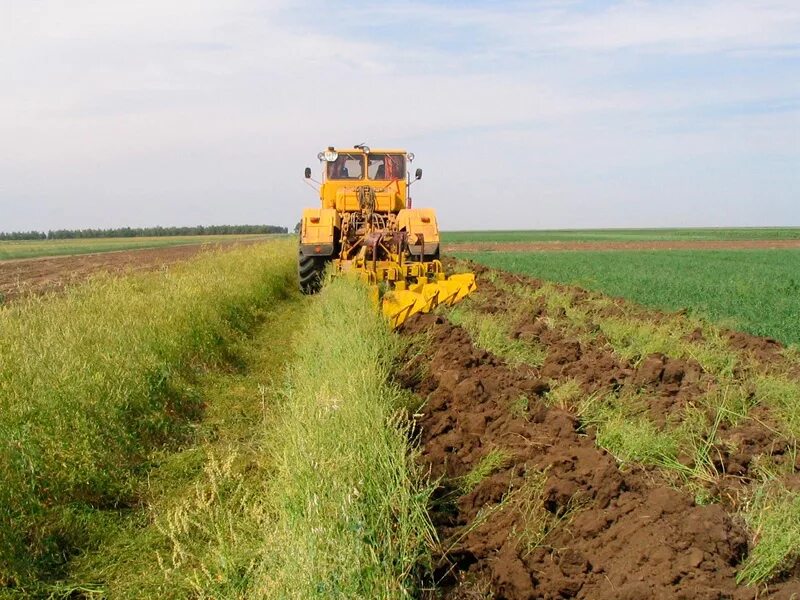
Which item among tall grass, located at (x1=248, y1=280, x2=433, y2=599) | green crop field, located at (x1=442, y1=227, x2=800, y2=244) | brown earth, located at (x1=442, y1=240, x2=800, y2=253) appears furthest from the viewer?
green crop field, located at (x1=442, y1=227, x2=800, y2=244)

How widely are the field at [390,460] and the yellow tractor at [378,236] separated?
202 cm

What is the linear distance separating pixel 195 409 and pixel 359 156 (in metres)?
8.60

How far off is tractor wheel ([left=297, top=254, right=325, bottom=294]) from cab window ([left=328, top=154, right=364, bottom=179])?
5.84ft

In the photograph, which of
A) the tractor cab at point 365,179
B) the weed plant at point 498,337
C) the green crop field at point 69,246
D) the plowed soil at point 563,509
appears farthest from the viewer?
the green crop field at point 69,246

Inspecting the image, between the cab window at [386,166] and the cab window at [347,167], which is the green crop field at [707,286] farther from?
the cab window at [347,167]

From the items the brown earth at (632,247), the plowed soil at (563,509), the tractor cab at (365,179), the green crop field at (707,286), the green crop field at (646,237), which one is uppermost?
the tractor cab at (365,179)

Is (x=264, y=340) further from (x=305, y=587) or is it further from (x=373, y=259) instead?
(x=305, y=587)

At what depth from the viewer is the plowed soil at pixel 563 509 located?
3287 millimetres

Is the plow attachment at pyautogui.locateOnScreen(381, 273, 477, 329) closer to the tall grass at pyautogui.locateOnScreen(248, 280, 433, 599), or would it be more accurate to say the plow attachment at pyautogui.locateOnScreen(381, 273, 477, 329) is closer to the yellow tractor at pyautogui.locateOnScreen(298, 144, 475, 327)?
the yellow tractor at pyautogui.locateOnScreen(298, 144, 475, 327)

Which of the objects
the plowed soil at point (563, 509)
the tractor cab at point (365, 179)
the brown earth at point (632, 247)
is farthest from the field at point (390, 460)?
the brown earth at point (632, 247)

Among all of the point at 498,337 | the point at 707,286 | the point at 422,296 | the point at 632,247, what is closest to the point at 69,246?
the point at 632,247

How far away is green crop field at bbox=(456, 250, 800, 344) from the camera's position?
34.5 feet

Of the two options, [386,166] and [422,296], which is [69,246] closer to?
[386,166]

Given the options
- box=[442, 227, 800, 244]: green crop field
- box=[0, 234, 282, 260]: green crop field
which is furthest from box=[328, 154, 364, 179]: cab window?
box=[442, 227, 800, 244]: green crop field
